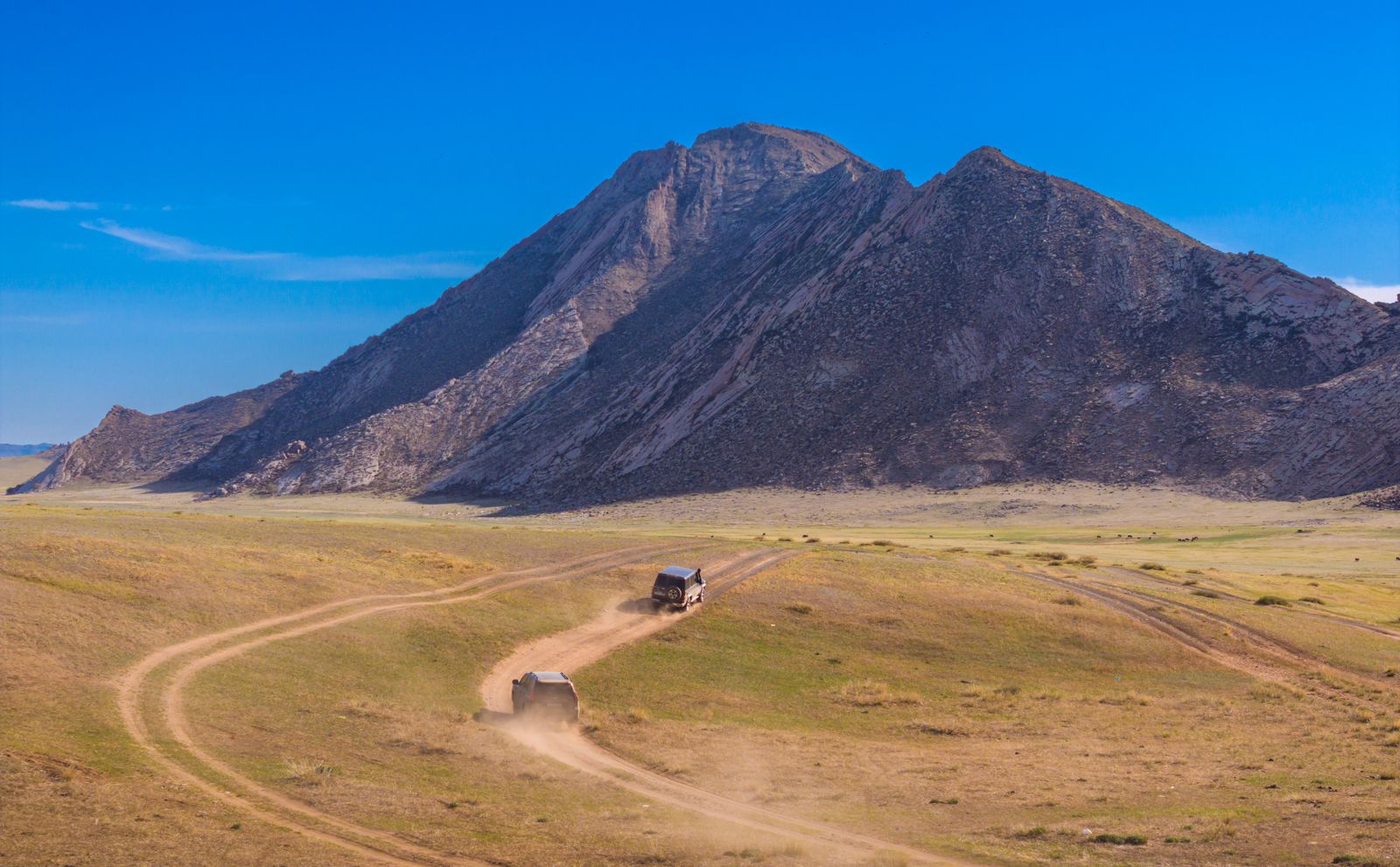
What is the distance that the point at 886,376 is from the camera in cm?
13238

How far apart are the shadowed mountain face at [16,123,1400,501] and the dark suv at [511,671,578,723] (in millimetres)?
91512

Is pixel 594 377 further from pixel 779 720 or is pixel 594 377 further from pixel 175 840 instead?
pixel 175 840

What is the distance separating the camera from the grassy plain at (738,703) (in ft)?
70.0

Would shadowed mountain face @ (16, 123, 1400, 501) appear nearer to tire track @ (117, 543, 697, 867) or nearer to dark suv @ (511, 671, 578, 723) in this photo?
tire track @ (117, 543, 697, 867)

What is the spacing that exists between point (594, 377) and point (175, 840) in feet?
451

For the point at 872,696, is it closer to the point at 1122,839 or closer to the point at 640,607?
the point at 640,607

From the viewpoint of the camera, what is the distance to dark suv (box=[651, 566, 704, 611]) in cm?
4675

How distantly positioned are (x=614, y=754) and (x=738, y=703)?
7.81 metres

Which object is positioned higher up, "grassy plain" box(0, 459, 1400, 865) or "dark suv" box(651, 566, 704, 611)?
"dark suv" box(651, 566, 704, 611)

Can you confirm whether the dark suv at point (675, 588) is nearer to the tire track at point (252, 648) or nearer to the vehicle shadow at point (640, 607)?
the vehicle shadow at point (640, 607)

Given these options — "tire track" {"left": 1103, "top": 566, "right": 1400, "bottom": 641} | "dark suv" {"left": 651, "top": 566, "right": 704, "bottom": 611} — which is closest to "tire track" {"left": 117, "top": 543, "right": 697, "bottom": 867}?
"dark suv" {"left": 651, "top": 566, "right": 704, "bottom": 611}

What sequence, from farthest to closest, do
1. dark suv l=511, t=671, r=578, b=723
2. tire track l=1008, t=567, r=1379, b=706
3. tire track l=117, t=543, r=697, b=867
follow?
1. tire track l=1008, t=567, r=1379, b=706
2. dark suv l=511, t=671, r=578, b=723
3. tire track l=117, t=543, r=697, b=867

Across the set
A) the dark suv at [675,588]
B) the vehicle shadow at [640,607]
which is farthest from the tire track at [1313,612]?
the vehicle shadow at [640,607]

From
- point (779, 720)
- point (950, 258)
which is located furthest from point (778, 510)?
point (779, 720)
